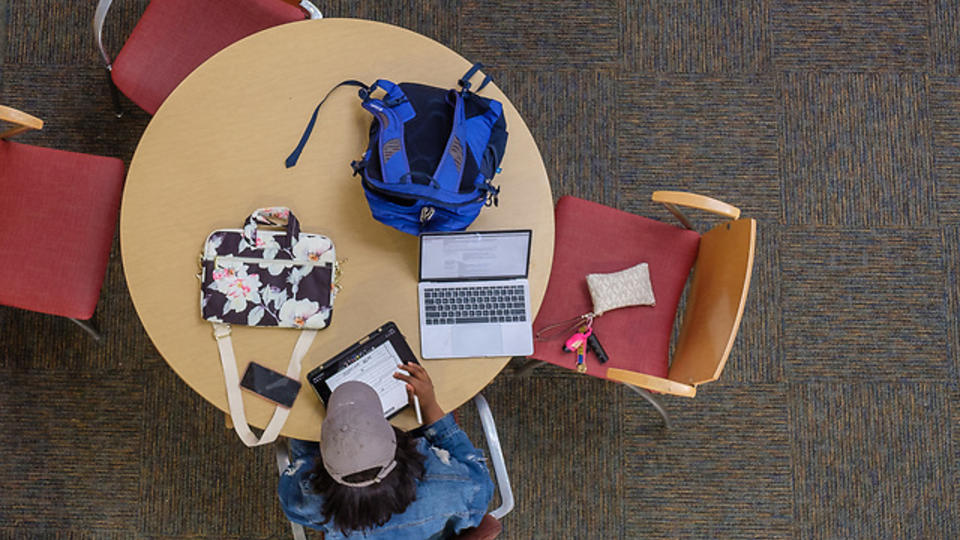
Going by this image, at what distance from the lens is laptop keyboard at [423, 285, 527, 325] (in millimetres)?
1612

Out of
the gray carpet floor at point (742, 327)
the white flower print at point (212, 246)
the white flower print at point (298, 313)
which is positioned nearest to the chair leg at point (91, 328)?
the gray carpet floor at point (742, 327)

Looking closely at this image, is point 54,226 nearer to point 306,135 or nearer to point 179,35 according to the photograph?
point 179,35

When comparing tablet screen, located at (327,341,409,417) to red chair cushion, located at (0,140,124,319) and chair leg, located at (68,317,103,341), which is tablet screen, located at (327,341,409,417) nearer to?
red chair cushion, located at (0,140,124,319)

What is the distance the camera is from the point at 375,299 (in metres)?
1.61

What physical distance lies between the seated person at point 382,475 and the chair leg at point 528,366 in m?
0.50

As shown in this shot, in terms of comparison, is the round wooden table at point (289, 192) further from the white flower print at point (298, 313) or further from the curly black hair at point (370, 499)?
the curly black hair at point (370, 499)

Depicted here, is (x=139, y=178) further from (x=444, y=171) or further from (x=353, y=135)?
(x=444, y=171)

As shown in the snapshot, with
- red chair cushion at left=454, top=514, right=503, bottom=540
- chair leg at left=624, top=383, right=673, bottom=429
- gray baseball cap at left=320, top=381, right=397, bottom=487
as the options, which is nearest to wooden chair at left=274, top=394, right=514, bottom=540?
red chair cushion at left=454, top=514, right=503, bottom=540

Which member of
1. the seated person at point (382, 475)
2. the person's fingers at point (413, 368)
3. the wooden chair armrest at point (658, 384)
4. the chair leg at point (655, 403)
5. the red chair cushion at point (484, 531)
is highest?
the wooden chair armrest at point (658, 384)

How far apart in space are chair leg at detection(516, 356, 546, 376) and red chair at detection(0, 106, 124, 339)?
1.29 m

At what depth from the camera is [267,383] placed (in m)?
1.57

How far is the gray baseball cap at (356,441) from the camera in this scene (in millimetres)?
1312

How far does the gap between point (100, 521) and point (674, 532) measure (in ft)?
6.39

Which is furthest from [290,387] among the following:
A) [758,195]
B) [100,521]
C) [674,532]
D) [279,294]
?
[758,195]
